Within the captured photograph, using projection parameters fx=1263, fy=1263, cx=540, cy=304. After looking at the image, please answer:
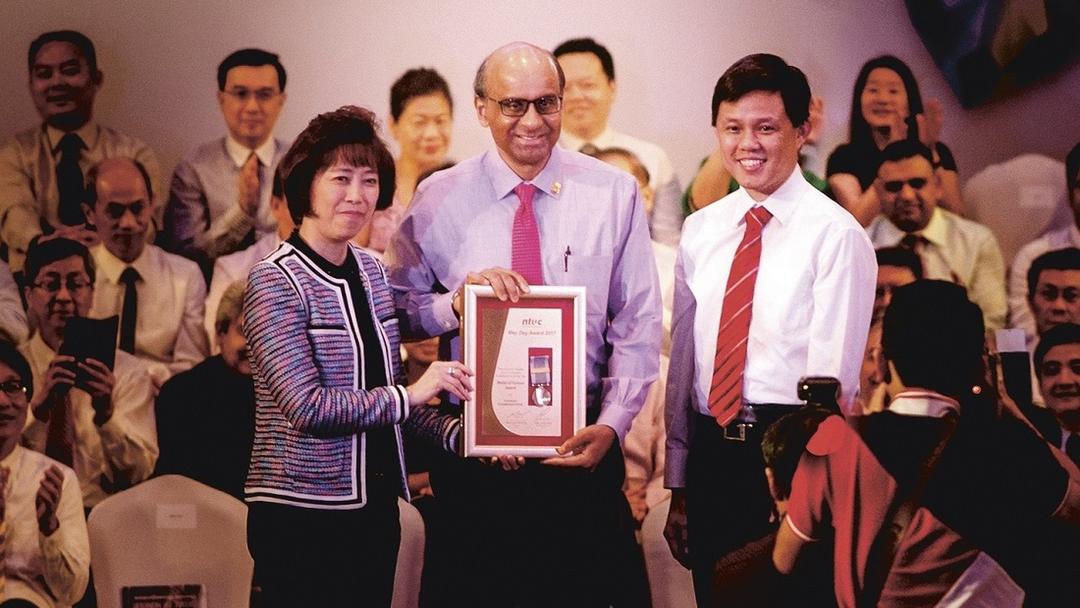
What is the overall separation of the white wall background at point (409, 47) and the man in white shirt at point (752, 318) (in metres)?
0.86

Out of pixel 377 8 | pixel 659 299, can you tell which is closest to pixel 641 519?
pixel 659 299

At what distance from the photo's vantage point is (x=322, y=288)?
320 centimetres

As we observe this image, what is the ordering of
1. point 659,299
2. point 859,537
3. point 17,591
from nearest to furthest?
point 859,537 < point 659,299 < point 17,591

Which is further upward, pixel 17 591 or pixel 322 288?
pixel 322 288

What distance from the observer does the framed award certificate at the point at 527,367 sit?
11.4ft

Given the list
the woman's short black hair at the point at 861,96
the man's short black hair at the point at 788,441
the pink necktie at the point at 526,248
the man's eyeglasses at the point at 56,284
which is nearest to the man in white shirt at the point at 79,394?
the man's eyeglasses at the point at 56,284

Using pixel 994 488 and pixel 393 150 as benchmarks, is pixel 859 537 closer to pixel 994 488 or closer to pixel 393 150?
pixel 994 488

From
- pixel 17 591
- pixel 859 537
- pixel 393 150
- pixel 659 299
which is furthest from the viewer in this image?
pixel 393 150

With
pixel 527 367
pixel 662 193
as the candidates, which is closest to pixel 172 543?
pixel 527 367

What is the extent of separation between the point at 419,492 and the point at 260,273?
1426 millimetres

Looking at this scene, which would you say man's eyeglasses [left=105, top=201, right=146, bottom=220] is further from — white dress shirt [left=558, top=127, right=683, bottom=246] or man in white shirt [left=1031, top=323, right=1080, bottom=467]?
man in white shirt [left=1031, top=323, right=1080, bottom=467]

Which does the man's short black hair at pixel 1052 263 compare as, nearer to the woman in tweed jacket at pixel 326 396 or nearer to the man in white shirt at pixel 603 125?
the man in white shirt at pixel 603 125

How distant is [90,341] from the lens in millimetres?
4465

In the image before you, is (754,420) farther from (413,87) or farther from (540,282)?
(413,87)
